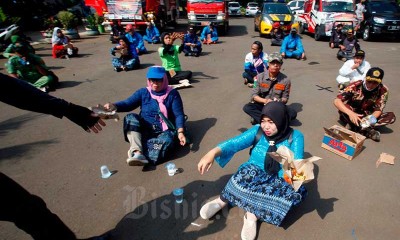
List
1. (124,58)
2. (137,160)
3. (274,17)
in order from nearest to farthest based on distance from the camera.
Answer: (137,160), (124,58), (274,17)

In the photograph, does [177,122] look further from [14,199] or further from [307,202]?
[14,199]

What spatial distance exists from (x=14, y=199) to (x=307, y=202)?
2.81m

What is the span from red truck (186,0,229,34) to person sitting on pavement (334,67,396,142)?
10336 millimetres

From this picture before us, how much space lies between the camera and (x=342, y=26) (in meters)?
11.0

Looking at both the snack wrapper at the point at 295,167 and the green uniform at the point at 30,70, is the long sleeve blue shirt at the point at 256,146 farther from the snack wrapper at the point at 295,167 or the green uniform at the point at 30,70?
the green uniform at the point at 30,70

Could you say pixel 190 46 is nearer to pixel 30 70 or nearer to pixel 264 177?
pixel 30 70

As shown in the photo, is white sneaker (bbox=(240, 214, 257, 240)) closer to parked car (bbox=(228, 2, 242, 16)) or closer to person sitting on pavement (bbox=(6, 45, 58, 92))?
person sitting on pavement (bbox=(6, 45, 58, 92))

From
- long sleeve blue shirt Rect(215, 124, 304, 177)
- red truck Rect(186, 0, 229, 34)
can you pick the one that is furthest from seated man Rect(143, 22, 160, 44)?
long sleeve blue shirt Rect(215, 124, 304, 177)

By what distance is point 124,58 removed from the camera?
26.9ft

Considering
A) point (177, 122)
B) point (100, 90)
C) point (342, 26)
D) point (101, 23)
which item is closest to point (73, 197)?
point (177, 122)

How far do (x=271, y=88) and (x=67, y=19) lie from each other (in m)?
12.7

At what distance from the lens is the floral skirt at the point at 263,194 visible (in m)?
2.46

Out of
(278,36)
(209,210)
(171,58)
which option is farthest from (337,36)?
(209,210)

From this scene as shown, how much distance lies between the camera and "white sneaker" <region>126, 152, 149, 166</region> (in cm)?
333
